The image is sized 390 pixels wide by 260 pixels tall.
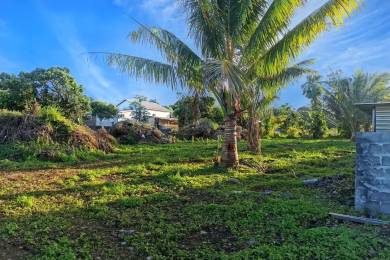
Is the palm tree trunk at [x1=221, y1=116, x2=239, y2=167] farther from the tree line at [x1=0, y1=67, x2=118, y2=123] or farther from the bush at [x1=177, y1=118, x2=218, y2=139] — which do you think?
the bush at [x1=177, y1=118, x2=218, y2=139]

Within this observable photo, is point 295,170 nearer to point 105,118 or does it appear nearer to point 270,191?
point 270,191

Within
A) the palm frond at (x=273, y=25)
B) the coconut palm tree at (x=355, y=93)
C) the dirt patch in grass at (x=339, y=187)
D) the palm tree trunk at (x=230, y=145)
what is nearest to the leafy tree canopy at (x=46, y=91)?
the palm tree trunk at (x=230, y=145)

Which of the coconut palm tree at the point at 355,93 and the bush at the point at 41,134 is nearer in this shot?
the bush at the point at 41,134

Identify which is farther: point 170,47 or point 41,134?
point 41,134

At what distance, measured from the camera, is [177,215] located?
5.52m

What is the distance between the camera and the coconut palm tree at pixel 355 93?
23.2 meters

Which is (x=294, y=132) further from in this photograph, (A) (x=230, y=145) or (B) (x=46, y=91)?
(A) (x=230, y=145)

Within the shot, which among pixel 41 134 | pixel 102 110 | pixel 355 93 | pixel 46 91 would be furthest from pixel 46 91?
pixel 355 93

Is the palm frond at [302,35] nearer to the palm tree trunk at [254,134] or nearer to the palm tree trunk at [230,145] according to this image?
the palm tree trunk at [230,145]

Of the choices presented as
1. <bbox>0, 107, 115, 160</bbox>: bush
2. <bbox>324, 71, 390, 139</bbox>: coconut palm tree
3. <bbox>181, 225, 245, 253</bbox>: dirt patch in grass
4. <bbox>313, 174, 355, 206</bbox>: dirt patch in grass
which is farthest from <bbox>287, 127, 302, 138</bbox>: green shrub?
<bbox>181, 225, 245, 253</bbox>: dirt patch in grass

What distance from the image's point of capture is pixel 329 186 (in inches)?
298

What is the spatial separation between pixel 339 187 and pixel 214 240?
383 centimetres

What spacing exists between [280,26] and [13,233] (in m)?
7.56

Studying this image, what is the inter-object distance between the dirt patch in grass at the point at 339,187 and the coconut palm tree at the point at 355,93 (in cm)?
1576
